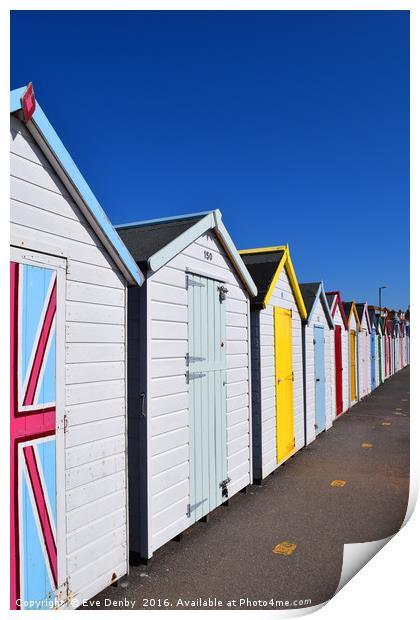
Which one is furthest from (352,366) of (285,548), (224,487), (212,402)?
(285,548)

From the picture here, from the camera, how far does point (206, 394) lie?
4.90 meters

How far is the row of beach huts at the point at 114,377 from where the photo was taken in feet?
8.95

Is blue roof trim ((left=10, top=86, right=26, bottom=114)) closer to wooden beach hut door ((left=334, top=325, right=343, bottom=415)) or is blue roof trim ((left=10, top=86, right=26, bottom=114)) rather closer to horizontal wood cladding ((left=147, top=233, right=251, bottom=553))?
horizontal wood cladding ((left=147, top=233, right=251, bottom=553))

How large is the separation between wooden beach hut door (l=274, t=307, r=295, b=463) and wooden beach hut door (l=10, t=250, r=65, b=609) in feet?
14.4

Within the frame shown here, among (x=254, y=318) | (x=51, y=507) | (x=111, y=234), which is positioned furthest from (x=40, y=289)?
(x=254, y=318)

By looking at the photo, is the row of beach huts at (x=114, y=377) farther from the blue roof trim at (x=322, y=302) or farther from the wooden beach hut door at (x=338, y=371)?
the wooden beach hut door at (x=338, y=371)

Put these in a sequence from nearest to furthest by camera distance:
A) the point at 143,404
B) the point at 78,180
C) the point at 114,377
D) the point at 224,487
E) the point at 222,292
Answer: the point at 78,180 → the point at 114,377 → the point at 143,404 → the point at 224,487 → the point at 222,292

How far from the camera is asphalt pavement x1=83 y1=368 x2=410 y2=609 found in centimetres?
332

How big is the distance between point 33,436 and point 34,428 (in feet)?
0.14

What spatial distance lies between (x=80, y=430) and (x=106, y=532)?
2.64 ft

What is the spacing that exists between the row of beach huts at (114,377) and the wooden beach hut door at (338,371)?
5.53 metres

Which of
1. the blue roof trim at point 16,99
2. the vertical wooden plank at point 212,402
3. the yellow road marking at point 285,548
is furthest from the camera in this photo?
the vertical wooden plank at point 212,402

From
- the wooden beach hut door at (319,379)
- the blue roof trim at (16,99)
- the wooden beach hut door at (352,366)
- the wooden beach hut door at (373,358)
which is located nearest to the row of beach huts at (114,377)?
the blue roof trim at (16,99)

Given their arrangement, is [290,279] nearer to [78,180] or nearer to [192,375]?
[192,375]
